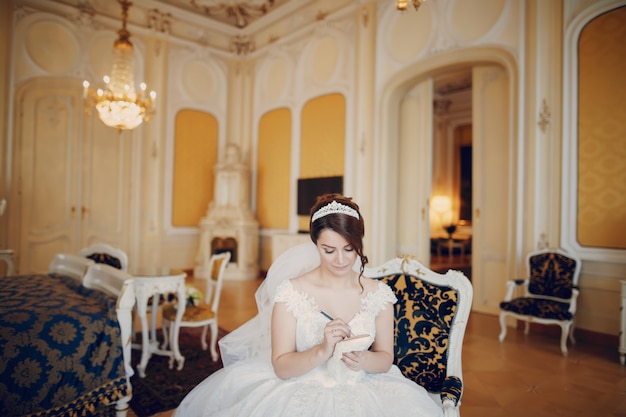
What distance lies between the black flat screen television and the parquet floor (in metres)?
3.08

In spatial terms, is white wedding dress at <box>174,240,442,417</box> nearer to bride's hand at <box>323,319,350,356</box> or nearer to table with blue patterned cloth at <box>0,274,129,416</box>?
bride's hand at <box>323,319,350,356</box>

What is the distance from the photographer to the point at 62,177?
6.83 metres

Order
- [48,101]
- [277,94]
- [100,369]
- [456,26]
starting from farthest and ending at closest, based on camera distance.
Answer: [277,94], [48,101], [456,26], [100,369]

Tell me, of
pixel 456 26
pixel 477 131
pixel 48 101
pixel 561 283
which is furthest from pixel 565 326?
pixel 48 101

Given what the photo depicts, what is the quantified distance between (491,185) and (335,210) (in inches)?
183

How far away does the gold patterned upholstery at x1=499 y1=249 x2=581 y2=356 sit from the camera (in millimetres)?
3904

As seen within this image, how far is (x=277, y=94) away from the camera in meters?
8.20

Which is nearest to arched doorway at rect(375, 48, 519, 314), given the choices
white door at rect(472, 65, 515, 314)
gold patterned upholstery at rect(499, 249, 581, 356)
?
white door at rect(472, 65, 515, 314)

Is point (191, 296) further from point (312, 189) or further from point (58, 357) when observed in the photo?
point (312, 189)

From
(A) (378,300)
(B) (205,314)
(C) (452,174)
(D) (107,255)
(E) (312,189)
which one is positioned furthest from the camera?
(C) (452,174)

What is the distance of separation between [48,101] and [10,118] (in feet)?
2.13

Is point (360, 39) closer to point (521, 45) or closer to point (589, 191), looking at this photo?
point (521, 45)

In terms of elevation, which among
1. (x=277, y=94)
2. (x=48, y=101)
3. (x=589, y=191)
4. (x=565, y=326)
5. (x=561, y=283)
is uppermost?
(x=277, y=94)

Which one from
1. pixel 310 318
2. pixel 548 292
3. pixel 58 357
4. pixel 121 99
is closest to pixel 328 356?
pixel 310 318
